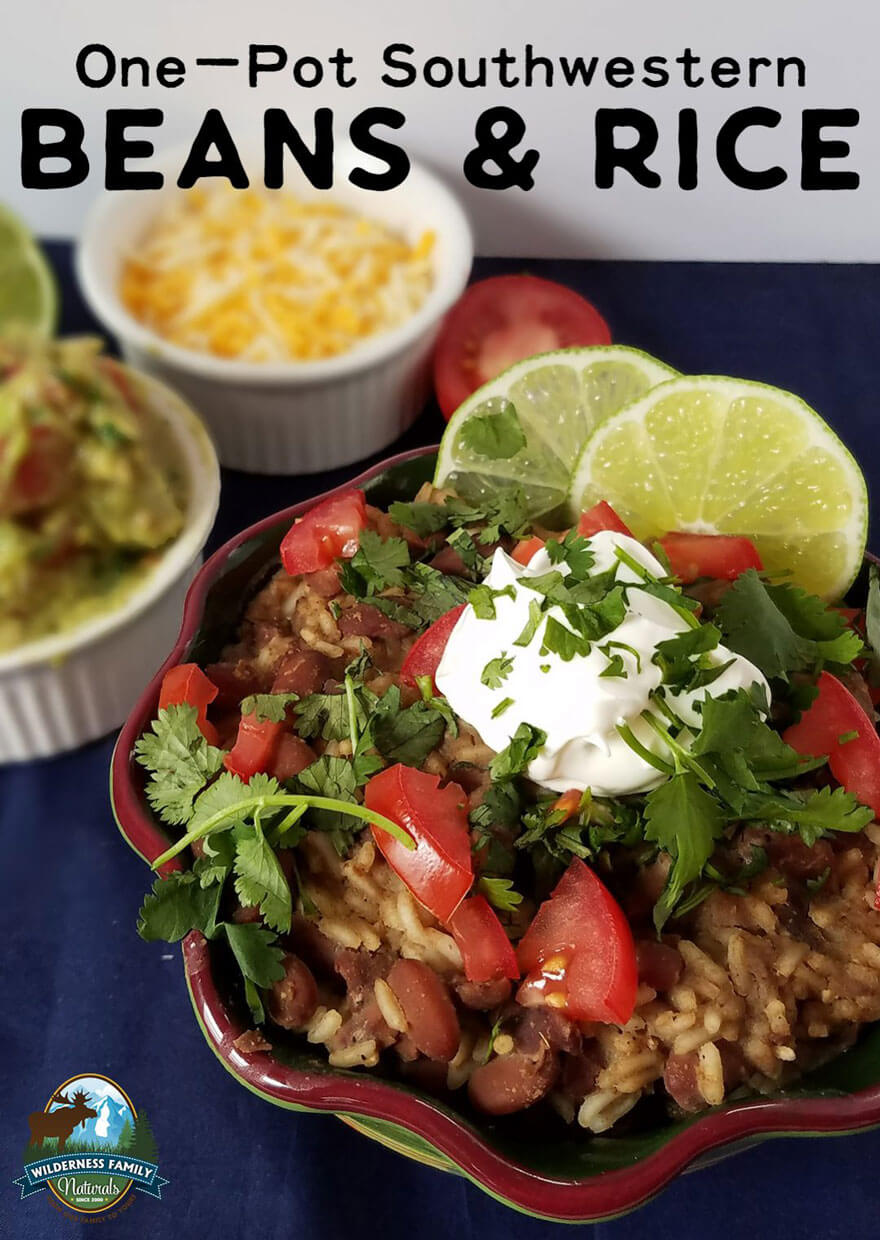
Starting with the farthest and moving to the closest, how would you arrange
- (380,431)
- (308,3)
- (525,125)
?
(380,431), (525,125), (308,3)

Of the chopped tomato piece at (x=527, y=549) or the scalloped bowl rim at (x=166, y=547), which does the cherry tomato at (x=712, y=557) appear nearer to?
the chopped tomato piece at (x=527, y=549)

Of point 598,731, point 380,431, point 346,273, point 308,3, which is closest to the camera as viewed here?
point 598,731

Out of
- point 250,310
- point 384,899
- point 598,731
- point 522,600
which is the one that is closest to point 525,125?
point 250,310

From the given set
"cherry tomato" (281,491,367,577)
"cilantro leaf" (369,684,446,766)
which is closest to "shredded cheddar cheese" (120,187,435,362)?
"cherry tomato" (281,491,367,577)

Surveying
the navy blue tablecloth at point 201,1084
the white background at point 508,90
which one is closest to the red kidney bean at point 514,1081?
the navy blue tablecloth at point 201,1084

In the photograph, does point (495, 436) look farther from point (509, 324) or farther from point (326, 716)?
point (509, 324)

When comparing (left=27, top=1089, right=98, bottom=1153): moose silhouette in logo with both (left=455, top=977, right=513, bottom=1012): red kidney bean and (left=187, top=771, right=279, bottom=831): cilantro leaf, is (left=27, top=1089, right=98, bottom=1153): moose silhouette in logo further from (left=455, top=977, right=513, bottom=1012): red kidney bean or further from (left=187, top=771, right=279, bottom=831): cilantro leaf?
(left=455, top=977, right=513, bottom=1012): red kidney bean

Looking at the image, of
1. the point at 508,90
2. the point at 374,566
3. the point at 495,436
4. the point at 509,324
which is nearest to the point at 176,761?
the point at 374,566

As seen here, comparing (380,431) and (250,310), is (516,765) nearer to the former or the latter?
(250,310)
